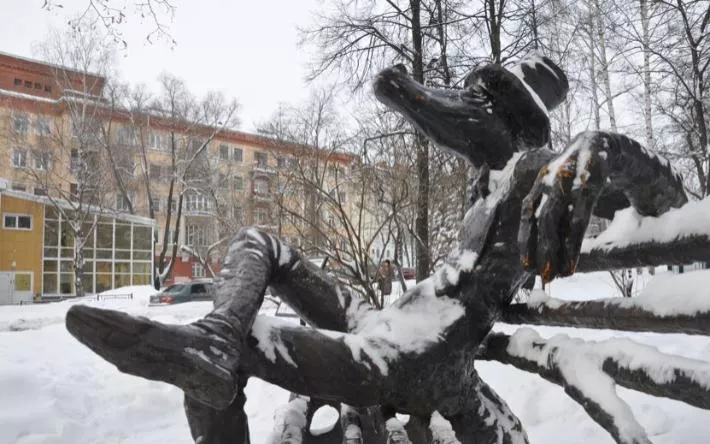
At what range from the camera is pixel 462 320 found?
150cm

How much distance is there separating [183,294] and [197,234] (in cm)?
1124

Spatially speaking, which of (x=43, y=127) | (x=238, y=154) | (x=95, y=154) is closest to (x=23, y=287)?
(x=95, y=154)

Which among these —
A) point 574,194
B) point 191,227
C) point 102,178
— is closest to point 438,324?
point 574,194

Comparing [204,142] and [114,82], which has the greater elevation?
[114,82]

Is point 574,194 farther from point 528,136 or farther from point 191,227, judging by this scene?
point 191,227

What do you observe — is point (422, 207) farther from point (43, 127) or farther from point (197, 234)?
point (197, 234)

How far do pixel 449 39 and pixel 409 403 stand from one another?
26.8ft

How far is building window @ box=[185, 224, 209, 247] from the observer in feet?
96.4

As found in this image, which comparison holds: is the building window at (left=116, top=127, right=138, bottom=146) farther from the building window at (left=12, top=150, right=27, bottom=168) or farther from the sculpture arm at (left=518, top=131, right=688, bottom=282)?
the sculpture arm at (left=518, top=131, right=688, bottom=282)

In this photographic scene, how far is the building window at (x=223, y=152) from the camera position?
97.7 feet

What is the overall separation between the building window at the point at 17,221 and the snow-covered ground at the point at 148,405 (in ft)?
61.1

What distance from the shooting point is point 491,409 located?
1601 mm

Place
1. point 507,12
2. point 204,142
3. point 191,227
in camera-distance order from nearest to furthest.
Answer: point 507,12
point 204,142
point 191,227

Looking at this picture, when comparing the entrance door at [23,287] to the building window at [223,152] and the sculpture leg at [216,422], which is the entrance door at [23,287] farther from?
the sculpture leg at [216,422]
